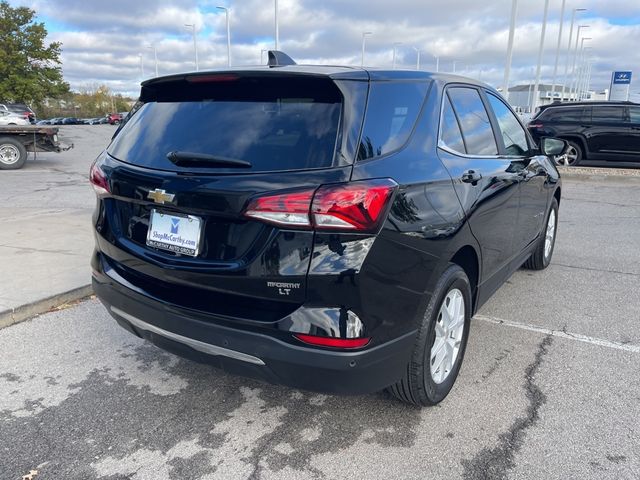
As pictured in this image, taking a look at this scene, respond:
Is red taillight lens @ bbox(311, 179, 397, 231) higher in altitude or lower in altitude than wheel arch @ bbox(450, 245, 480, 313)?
higher

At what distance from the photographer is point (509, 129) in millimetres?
4121

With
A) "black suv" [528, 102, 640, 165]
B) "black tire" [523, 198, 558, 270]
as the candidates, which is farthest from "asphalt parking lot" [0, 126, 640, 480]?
"black suv" [528, 102, 640, 165]

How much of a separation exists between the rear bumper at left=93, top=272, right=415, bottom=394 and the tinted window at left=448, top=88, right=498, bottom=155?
141cm

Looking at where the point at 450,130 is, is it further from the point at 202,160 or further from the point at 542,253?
the point at 542,253

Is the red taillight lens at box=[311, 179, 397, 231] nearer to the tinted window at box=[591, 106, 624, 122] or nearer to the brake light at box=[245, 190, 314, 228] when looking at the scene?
the brake light at box=[245, 190, 314, 228]

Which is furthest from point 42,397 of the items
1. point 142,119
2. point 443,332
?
point 443,332

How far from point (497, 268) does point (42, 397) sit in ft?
9.80

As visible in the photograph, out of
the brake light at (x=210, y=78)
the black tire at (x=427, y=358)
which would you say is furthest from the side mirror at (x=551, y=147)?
the brake light at (x=210, y=78)

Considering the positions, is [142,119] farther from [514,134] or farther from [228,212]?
[514,134]

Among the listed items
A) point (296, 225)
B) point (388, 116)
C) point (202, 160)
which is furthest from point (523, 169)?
point (202, 160)

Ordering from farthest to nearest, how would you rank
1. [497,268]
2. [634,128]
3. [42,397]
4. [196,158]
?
[634,128] → [497,268] → [42,397] → [196,158]

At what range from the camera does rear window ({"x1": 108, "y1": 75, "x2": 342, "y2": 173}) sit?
2.29 metres

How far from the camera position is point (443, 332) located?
2893mm

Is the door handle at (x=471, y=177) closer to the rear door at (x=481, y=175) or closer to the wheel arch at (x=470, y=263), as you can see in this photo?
the rear door at (x=481, y=175)
